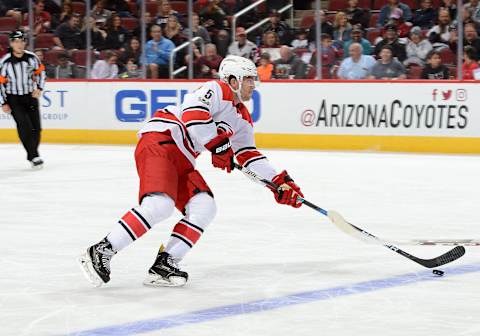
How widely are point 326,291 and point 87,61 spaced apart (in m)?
8.96

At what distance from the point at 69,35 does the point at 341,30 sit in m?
3.52

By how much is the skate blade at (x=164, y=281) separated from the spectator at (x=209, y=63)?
7.87 meters

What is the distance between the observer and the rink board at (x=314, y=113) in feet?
36.6

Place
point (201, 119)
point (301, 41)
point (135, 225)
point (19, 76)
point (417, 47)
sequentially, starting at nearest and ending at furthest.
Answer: point (135, 225)
point (201, 119)
point (19, 76)
point (417, 47)
point (301, 41)

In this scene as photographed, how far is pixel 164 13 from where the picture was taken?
41.4 feet

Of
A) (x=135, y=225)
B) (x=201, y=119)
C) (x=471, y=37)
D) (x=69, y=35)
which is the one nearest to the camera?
(x=135, y=225)

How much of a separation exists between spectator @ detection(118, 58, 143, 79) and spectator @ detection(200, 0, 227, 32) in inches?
39.1

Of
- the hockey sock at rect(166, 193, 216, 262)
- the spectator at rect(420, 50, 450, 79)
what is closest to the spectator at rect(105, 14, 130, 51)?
the spectator at rect(420, 50, 450, 79)

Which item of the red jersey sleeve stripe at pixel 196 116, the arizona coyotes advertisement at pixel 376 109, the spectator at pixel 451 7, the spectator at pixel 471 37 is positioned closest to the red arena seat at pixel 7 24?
the arizona coyotes advertisement at pixel 376 109

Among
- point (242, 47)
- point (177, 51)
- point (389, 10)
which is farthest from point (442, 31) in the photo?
point (177, 51)

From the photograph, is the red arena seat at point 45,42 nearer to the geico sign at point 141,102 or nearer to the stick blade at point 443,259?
the geico sign at point 141,102

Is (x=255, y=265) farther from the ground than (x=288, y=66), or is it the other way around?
(x=288, y=66)

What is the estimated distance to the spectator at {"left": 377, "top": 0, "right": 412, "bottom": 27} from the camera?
11398mm

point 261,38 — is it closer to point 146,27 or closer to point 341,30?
point 341,30
